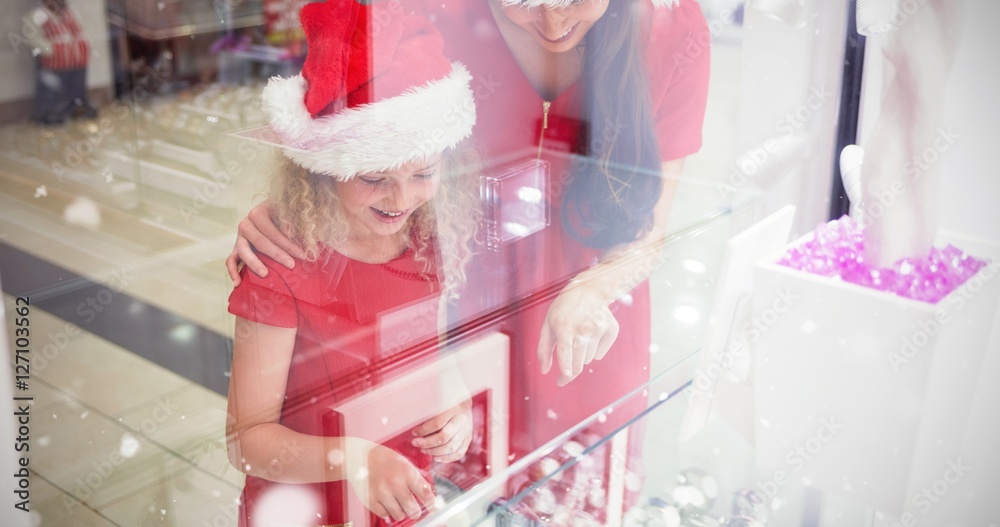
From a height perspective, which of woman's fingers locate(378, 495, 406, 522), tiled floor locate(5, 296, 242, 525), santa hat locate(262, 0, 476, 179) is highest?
santa hat locate(262, 0, 476, 179)

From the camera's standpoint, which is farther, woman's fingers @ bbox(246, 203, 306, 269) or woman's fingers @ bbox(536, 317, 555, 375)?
woman's fingers @ bbox(536, 317, 555, 375)

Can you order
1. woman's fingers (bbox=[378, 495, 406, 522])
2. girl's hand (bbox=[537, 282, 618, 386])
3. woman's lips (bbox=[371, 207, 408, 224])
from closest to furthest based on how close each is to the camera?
woman's lips (bbox=[371, 207, 408, 224]), woman's fingers (bbox=[378, 495, 406, 522]), girl's hand (bbox=[537, 282, 618, 386])

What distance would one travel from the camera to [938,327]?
116 centimetres

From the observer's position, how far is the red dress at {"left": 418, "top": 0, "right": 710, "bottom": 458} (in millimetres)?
941

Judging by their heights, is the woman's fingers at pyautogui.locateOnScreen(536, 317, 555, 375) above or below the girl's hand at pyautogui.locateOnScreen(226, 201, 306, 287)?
below

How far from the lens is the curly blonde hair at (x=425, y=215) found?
2.46 ft

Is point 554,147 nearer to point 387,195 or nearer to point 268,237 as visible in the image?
point 387,195

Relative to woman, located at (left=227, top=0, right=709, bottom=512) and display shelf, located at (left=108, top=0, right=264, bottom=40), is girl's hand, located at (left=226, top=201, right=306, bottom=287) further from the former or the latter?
woman, located at (left=227, top=0, right=709, bottom=512)

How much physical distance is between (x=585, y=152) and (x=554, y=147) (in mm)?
62

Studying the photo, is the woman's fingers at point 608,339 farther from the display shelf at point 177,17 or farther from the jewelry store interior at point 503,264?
the display shelf at point 177,17

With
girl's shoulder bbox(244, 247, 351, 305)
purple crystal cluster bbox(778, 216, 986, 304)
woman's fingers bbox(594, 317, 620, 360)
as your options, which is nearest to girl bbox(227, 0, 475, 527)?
girl's shoulder bbox(244, 247, 351, 305)

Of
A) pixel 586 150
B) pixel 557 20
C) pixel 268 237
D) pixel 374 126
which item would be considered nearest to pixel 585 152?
pixel 586 150

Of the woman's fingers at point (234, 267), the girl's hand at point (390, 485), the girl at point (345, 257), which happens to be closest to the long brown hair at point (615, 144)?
the girl at point (345, 257)

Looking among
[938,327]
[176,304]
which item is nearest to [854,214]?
[938,327]
